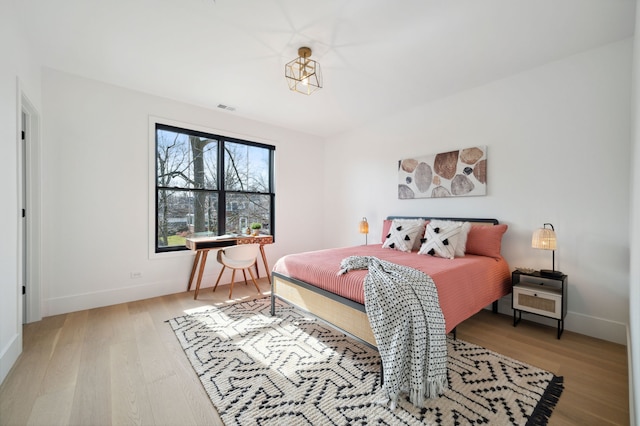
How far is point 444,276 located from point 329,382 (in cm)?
118

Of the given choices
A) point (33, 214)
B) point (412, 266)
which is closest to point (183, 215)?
point (33, 214)

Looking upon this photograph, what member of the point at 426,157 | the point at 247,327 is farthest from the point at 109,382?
the point at 426,157

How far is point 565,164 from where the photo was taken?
2.79 metres

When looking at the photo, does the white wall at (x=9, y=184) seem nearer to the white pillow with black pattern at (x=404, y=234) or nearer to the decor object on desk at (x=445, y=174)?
the white pillow with black pattern at (x=404, y=234)

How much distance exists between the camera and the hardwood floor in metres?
1.62

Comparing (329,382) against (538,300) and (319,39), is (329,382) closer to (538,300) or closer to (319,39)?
Answer: (538,300)

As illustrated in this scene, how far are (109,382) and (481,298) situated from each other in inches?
120

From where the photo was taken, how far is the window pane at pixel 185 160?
12.7 feet

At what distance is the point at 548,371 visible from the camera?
204 cm

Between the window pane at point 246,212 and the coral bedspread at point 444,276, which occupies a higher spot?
the window pane at point 246,212

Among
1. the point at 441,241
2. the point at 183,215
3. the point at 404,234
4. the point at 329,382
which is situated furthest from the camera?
the point at 183,215

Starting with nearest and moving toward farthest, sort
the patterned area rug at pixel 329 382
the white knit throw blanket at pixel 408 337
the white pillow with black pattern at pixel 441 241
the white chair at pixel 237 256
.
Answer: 1. the patterned area rug at pixel 329 382
2. the white knit throw blanket at pixel 408 337
3. the white pillow with black pattern at pixel 441 241
4. the white chair at pixel 237 256

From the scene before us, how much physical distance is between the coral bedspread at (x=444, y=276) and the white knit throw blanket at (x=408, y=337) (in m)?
0.20

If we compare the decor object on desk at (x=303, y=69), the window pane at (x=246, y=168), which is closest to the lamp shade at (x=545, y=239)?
the decor object on desk at (x=303, y=69)
